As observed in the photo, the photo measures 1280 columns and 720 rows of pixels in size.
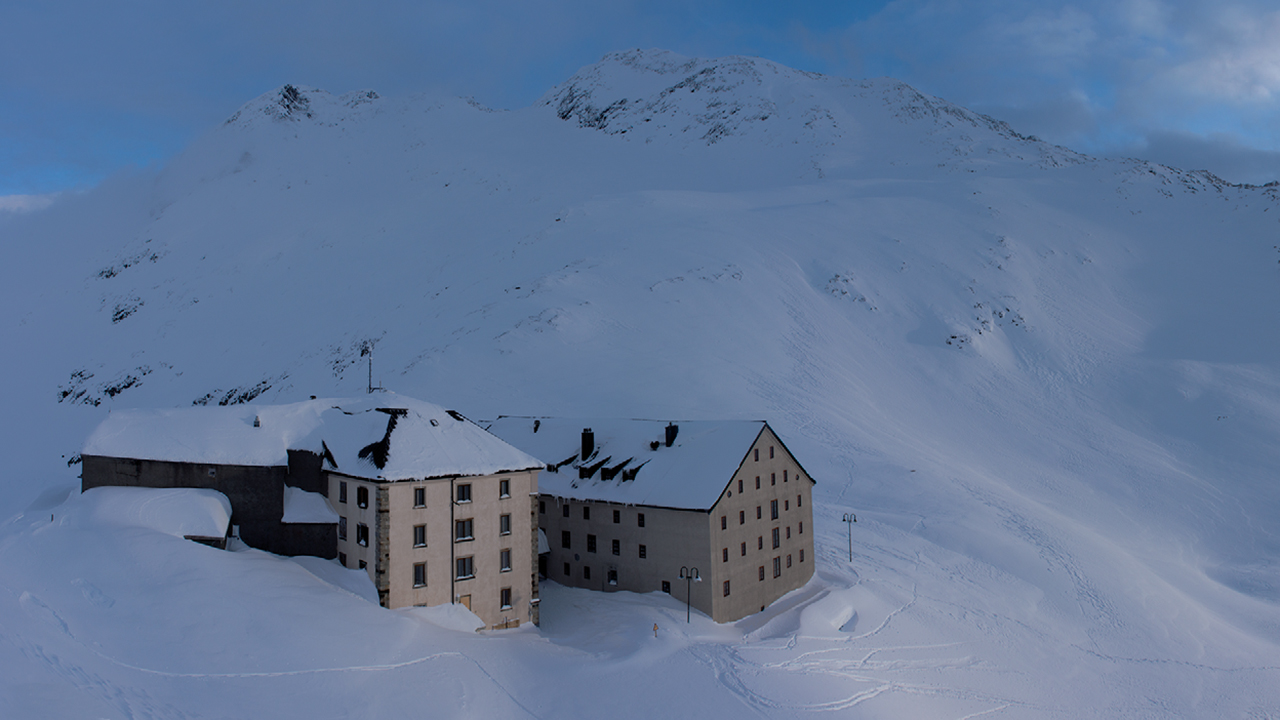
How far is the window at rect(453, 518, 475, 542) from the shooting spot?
3391 cm

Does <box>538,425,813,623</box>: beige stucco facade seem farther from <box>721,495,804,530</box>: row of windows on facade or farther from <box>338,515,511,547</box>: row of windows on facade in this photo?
<box>338,515,511,547</box>: row of windows on facade

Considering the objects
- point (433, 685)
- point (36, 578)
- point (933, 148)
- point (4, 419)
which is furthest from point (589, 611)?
point (933, 148)

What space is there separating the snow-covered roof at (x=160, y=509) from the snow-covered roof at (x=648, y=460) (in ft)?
55.9

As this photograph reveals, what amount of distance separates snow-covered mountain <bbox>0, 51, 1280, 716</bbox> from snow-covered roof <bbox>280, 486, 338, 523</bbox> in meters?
4.91

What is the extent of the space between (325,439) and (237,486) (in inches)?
161

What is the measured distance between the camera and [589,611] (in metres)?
38.2

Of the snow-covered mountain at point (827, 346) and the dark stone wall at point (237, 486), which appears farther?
the snow-covered mountain at point (827, 346)

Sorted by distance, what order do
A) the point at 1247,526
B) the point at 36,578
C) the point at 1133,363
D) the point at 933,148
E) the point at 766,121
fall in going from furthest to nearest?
the point at 766,121
the point at 933,148
the point at 1133,363
the point at 1247,526
the point at 36,578

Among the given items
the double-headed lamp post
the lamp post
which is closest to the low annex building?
the double-headed lamp post

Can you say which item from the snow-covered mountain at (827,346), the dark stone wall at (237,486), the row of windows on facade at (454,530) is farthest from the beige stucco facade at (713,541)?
the dark stone wall at (237,486)

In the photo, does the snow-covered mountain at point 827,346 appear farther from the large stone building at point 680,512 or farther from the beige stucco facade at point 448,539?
the beige stucco facade at point 448,539

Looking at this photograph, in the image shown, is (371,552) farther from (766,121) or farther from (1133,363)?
(766,121)

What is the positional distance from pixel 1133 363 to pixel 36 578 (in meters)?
102

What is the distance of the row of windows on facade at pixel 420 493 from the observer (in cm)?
3262
